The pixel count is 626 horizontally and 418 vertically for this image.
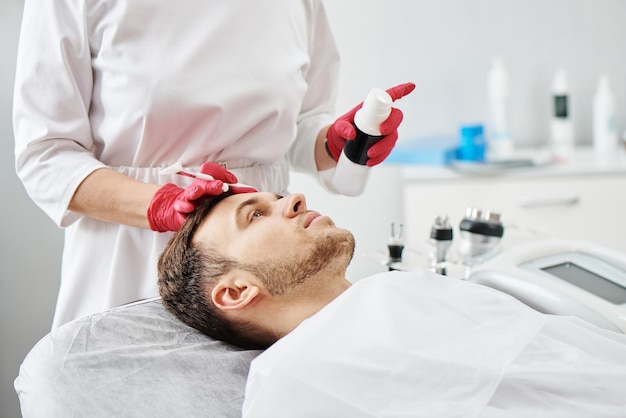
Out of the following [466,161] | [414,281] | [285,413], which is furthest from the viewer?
[466,161]

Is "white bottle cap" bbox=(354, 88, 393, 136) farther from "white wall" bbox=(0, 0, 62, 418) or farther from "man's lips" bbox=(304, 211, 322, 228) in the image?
"white wall" bbox=(0, 0, 62, 418)

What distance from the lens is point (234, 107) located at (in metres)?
1.39

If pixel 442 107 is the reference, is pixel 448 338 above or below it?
below

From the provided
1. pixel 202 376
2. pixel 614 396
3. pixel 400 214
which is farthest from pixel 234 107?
pixel 400 214

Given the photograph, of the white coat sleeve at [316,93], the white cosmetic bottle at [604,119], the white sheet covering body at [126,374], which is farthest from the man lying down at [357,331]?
the white cosmetic bottle at [604,119]

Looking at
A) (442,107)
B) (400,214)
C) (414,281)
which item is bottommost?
(400,214)

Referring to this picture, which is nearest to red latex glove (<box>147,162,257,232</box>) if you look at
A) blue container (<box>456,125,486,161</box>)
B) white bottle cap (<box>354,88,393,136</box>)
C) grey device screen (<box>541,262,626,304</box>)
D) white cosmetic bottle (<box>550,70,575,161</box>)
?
white bottle cap (<box>354,88,393,136</box>)

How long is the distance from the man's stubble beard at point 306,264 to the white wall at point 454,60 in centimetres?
146

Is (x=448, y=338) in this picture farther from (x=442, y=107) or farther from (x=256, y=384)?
(x=442, y=107)

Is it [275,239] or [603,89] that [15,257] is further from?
[603,89]

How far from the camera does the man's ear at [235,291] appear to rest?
116 centimetres

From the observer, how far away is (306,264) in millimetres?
1221

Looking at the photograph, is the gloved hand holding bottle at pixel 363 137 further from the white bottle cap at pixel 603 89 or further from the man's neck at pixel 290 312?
the white bottle cap at pixel 603 89

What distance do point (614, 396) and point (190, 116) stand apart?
33.7 inches
